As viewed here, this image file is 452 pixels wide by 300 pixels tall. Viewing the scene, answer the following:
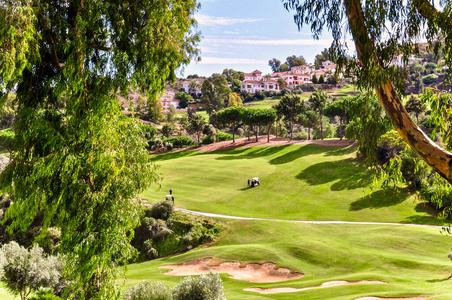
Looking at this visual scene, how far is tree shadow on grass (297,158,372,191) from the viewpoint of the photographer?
56062mm

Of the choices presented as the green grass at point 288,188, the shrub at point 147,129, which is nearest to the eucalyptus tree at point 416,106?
the green grass at point 288,188

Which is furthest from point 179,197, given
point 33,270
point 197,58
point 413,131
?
point 413,131

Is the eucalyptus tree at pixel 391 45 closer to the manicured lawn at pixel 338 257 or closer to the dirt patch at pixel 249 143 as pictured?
the manicured lawn at pixel 338 257

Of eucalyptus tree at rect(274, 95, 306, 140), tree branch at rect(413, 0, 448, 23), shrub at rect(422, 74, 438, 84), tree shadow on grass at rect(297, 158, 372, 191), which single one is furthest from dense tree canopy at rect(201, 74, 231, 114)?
tree branch at rect(413, 0, 448, 23)

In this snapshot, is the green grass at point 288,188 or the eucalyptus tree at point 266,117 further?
the eucalyptus tree at point 266,117

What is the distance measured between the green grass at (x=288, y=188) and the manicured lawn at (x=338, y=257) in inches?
199

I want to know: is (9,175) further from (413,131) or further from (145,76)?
(413,131)

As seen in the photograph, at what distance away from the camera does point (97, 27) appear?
11062mm

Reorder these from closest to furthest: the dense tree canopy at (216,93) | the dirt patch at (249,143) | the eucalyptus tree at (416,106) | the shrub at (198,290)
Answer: the shrub at (198,290) < the eucalyptus tree at (416,106) < the dirt patch at (249,143) < the dense tree canopy at (216,93)

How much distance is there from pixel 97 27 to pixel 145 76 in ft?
6.60

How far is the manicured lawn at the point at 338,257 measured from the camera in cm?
2298

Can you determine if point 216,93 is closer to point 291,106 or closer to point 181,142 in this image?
point 181,142

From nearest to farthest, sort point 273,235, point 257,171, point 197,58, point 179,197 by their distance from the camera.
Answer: point 197,58
point 273,235
point 179,197
point 257,171

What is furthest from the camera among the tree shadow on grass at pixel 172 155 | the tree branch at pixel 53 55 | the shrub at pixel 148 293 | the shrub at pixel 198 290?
the tree shadow on grass at pixel 172 155
